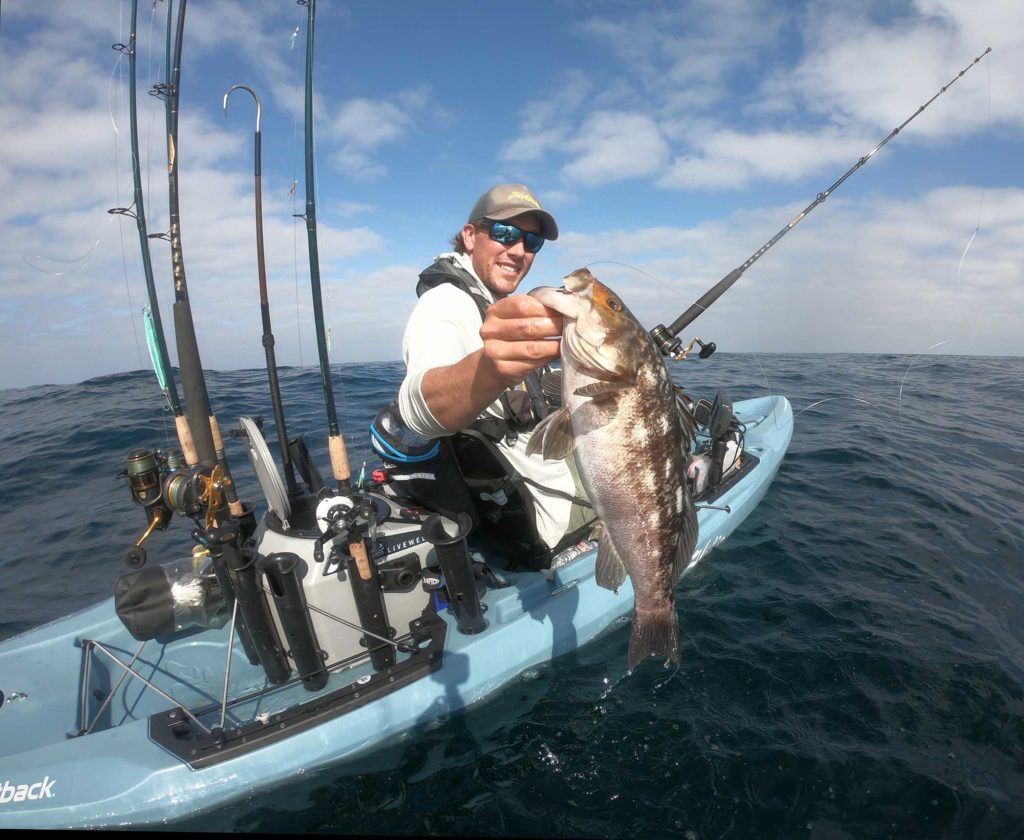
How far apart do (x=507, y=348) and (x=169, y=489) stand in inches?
116

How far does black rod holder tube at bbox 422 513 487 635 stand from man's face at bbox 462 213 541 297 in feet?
6.30

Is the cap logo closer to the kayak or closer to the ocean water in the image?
the kayak

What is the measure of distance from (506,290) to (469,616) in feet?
8.74

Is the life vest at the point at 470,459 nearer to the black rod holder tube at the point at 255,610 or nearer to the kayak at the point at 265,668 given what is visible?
the kayak at the point at 265,668

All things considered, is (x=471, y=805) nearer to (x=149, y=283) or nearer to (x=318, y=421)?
(x=149, y=283)

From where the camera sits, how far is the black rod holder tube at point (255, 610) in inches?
121

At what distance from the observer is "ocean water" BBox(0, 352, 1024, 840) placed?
2963mm

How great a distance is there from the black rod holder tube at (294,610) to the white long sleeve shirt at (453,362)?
1.31m

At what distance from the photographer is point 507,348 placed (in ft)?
7.00

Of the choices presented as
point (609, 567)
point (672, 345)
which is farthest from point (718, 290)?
point (609, 567)

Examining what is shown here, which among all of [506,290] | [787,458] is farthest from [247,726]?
[787,458]

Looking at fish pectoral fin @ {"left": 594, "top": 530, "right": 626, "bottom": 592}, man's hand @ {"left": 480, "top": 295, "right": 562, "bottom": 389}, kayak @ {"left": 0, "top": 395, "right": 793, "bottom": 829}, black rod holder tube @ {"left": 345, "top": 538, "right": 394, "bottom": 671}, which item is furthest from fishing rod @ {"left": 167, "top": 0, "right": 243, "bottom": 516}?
fish pectoral fin @ {"left": 594, "top": 530, "right": 626, "bottom": 592}

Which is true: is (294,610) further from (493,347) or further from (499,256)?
(499,256)

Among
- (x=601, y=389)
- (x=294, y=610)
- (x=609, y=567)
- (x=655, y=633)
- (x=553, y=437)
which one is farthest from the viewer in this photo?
(x=294, y=610)
